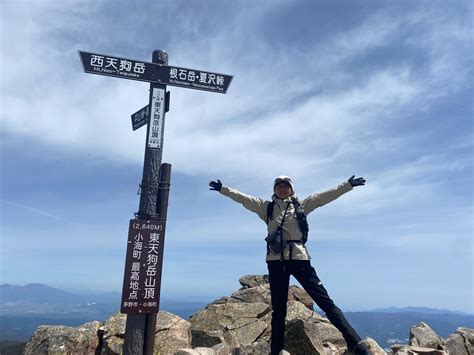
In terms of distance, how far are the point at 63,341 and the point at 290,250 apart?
7696 millimetres

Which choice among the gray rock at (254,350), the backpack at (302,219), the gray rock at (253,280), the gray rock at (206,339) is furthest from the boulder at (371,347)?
the gray rock at (253,280)

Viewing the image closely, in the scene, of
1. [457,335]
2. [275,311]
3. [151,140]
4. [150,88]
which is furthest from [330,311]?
[457,335]

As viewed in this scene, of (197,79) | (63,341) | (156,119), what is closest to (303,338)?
(63,341)

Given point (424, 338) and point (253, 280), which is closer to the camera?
point (424, 338)

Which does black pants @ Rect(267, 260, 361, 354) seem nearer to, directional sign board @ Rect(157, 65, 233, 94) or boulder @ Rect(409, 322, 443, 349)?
directional sign board @ Rect(157, 65, 233, 94)

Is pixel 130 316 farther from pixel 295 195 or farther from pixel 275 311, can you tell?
pixel 295 195

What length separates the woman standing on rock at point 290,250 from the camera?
27.5 ft

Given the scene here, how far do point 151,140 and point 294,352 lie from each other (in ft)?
22.9

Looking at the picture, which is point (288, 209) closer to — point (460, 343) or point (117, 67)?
point (117, 67)

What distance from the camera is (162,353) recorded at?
444 inches

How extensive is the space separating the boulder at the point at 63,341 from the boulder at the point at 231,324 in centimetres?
357

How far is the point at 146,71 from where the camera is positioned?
9469mm

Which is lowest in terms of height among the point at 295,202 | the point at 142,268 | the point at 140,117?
the point at 142,268

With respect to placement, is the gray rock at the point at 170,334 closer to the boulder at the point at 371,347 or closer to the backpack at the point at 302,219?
the boulder at the point at 371,347
